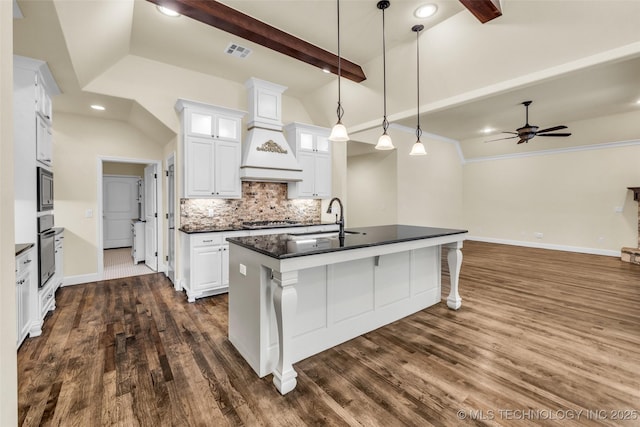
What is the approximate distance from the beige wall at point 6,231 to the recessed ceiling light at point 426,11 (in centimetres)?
350

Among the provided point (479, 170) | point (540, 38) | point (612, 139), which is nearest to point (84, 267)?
point (540, 38)

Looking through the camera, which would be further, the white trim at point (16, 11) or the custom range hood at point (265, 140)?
the custom range hood at point (265, 140)

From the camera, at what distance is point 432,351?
262 centimetres

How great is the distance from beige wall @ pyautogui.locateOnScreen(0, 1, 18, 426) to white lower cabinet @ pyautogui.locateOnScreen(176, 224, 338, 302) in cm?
283

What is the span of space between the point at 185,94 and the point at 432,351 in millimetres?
4775

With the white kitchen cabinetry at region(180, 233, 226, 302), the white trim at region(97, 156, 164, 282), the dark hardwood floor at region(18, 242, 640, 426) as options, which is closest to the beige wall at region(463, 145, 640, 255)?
the dark hardwood floor at region(18, 242, 640, 426)

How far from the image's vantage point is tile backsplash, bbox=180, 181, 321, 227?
4602 millimetres

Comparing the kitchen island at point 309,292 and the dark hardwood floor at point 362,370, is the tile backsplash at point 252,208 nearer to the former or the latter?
the dark hardwood floor at point 362,370

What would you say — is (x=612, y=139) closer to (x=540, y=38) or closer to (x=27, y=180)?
(x=540, y=38)

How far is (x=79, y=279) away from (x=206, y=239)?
2448mm

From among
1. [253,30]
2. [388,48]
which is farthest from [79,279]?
[388,48]

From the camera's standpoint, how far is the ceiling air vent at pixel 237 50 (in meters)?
3.88

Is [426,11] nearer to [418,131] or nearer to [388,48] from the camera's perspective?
[388,48]

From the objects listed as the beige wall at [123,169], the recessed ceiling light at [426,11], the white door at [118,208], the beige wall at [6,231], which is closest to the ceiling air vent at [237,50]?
the recessed ceiling light at [426,11]
